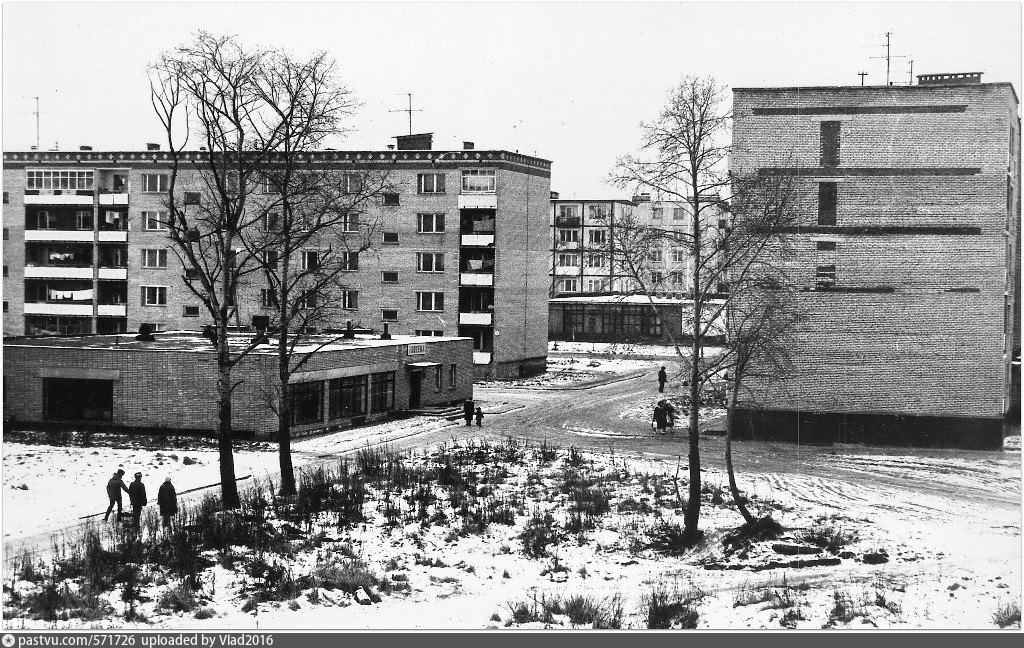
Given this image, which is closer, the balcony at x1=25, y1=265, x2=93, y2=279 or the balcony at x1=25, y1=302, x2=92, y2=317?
the balcony at x1=25, y1=302, x2=92, y2=317

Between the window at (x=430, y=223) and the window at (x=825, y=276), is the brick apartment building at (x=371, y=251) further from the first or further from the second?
the window at (x=825, y=276)

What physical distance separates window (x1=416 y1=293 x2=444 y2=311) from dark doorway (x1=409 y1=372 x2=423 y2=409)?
14395mm

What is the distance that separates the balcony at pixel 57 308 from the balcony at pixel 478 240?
75.7 feet

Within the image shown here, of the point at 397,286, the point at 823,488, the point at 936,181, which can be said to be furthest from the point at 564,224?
the point at 823,488

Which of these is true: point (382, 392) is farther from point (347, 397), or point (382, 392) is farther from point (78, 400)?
point (78, 400)

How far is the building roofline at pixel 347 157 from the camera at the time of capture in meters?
55.2

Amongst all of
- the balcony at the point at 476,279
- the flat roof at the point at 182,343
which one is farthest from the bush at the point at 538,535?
the balcony at the point at 476,279

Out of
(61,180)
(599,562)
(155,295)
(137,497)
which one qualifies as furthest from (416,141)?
(599,562)

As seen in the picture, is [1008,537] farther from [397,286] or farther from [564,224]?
[564,224]

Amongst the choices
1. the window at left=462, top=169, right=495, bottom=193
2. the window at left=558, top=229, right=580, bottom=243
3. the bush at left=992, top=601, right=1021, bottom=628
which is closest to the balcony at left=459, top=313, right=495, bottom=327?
the window at left=462, top=169, right=495, bottom=193

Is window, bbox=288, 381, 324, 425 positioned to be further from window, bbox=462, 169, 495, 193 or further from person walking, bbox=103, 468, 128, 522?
window, bbox=462, 169, 495, 193

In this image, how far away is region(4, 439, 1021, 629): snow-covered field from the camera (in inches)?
607

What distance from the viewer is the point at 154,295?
5825cm

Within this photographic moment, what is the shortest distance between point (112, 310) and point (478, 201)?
2314 centimetres
